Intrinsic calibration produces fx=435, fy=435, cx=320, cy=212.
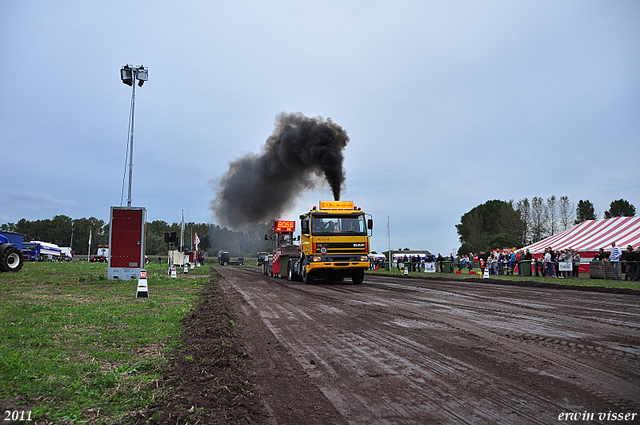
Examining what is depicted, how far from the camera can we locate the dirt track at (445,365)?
144 inches

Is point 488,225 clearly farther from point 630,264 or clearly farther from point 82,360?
point 82,360

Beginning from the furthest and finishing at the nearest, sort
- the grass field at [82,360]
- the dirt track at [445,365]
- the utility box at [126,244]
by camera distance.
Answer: the utility box at [126,244], the dirt track at [445,365], the grass field at [82,360]

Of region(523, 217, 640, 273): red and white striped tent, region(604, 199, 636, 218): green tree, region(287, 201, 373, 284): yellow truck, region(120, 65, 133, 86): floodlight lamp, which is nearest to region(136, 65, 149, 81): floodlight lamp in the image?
region(120, 65, 133, 86): floodlight lamp

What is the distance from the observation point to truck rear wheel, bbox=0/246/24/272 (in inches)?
888

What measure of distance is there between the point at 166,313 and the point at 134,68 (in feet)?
56.4

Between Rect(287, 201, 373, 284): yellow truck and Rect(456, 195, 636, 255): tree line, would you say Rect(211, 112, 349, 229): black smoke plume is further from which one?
Rect(456, 195, 636, 255): tree line

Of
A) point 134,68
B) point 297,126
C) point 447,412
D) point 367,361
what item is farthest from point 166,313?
point 297,126

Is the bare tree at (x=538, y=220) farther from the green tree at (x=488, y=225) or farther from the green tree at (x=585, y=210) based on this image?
the green tree at (x=585, y=210)

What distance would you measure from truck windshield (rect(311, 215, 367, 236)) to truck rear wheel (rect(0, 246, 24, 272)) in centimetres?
1640

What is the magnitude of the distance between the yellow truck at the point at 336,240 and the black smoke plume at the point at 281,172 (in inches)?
269

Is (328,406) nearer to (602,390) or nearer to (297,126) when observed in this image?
(602,390)

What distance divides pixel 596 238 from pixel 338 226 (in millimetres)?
21805

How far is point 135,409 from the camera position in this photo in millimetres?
3473

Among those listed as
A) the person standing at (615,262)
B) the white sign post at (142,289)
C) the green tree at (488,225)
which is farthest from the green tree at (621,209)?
the white sign post at (142,289)
